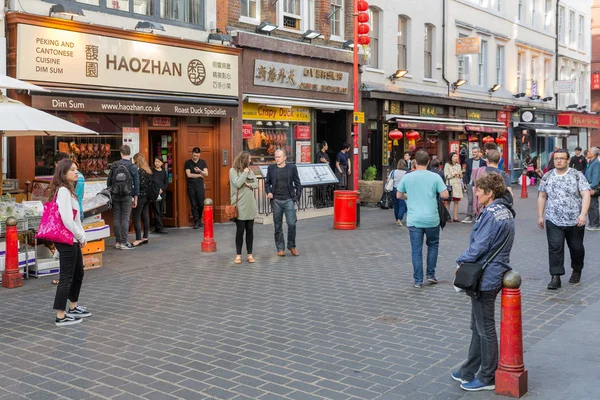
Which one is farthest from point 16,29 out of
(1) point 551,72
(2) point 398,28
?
(1) point 551,72

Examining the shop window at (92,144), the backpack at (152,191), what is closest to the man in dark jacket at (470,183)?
the backpack at (152,191)

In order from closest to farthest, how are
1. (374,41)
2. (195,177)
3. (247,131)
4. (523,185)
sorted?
(195,177)
(247,131)
(374,41)
(523,185)

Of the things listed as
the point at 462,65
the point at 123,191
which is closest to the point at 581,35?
the point at 462,65

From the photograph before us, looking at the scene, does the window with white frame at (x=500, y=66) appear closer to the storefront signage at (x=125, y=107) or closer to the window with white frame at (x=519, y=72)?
the window with white frame at (x=519, y=72)

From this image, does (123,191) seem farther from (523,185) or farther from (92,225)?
(523,185)

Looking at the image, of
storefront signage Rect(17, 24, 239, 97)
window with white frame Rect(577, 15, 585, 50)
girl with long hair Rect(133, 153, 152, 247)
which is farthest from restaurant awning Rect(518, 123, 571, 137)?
girl with long hair Rect(133, 153, 152, 247)

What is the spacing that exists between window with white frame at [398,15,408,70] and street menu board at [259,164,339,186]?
728cm

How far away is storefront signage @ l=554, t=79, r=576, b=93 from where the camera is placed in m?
35.0

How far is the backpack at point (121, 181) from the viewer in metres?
12.3

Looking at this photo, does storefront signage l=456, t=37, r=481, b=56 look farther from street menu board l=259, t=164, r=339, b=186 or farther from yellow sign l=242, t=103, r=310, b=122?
street menu board l=259, t=164, r=339, b=186

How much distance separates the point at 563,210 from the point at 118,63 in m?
9.03

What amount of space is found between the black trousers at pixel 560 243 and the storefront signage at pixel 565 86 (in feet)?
92.9

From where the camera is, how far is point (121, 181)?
12.3 metres

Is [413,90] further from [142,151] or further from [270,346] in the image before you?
[270,346]
